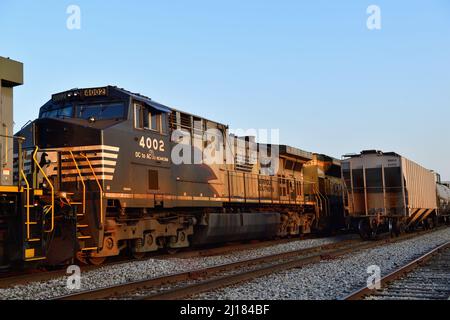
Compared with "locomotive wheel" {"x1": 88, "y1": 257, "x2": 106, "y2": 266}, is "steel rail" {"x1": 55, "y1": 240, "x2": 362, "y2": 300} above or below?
below

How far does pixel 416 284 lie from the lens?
355 inches

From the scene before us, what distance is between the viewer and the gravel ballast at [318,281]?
8.01 meters

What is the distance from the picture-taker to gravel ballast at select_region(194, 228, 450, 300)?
8.01 meters

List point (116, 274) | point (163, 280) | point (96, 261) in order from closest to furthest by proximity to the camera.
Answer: point (163, 280)
point (116, 274)
point (96, 261)

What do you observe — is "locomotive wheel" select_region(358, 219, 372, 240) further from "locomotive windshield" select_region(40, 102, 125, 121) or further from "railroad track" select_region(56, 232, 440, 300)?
"locomotive windshield" select_region(40, 102, 125, 121)

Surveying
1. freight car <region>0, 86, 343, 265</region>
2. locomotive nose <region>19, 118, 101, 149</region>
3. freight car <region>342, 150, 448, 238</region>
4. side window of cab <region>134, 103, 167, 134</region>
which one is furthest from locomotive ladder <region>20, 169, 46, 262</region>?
freight car <region>342, 150, 448, 238</region>

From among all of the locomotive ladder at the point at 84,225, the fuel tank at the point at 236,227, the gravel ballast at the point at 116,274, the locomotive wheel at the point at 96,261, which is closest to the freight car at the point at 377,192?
the fuel tank at the point at 236,227

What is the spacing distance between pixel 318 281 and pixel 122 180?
4987 mm

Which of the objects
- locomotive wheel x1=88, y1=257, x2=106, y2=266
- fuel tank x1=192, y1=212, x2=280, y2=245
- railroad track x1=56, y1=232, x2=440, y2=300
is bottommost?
railroad track x1=56, y1=232, x2=440, y2=300

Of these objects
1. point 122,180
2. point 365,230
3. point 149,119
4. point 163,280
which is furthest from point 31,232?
point 365,230
